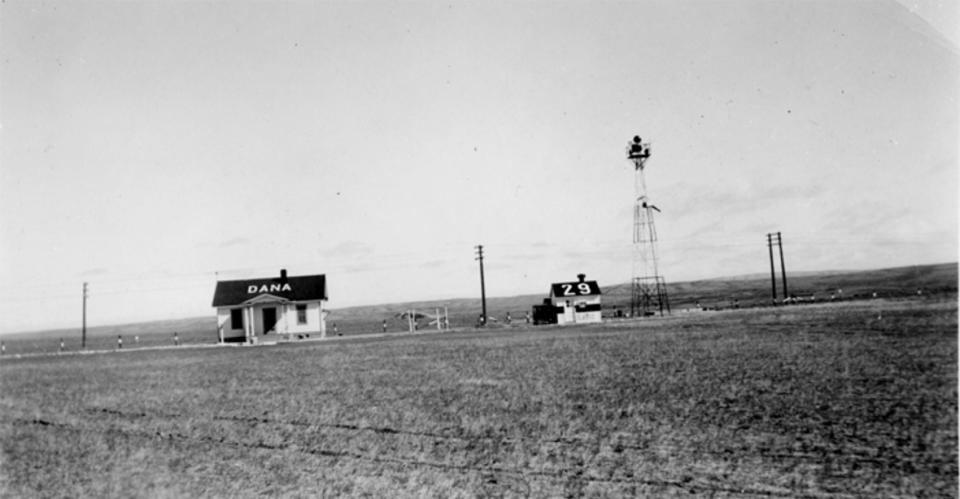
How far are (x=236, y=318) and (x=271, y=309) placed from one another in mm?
2596

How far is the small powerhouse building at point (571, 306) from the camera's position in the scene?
165 feet

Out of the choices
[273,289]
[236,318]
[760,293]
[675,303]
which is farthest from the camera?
[760,293]

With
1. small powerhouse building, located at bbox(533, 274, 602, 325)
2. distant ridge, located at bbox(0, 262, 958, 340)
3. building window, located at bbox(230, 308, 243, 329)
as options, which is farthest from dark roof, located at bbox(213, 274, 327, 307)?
small powerhouse building, located at bbox(533, 274, 602, 325)

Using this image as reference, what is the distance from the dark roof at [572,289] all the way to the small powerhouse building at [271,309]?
17316 millimetres

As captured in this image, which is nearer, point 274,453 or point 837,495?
point 837,495

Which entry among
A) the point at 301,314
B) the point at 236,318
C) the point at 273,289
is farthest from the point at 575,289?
the point at 236,318

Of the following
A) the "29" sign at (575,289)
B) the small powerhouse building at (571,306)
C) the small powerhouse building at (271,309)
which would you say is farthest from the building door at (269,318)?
the "29" sign at (575,289)

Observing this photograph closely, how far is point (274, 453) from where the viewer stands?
805 cm

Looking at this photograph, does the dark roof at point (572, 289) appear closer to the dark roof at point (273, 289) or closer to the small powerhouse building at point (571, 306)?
the small powerhouse building at point (571, 306)

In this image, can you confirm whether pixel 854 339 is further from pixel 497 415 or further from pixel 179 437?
pixel 179 437

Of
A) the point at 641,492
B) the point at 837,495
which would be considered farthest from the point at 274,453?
the point at 837,495

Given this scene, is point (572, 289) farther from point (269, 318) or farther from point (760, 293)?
point (760, 293)

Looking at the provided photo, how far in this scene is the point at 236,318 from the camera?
44.1 meters

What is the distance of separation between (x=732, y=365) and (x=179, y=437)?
440 inches
